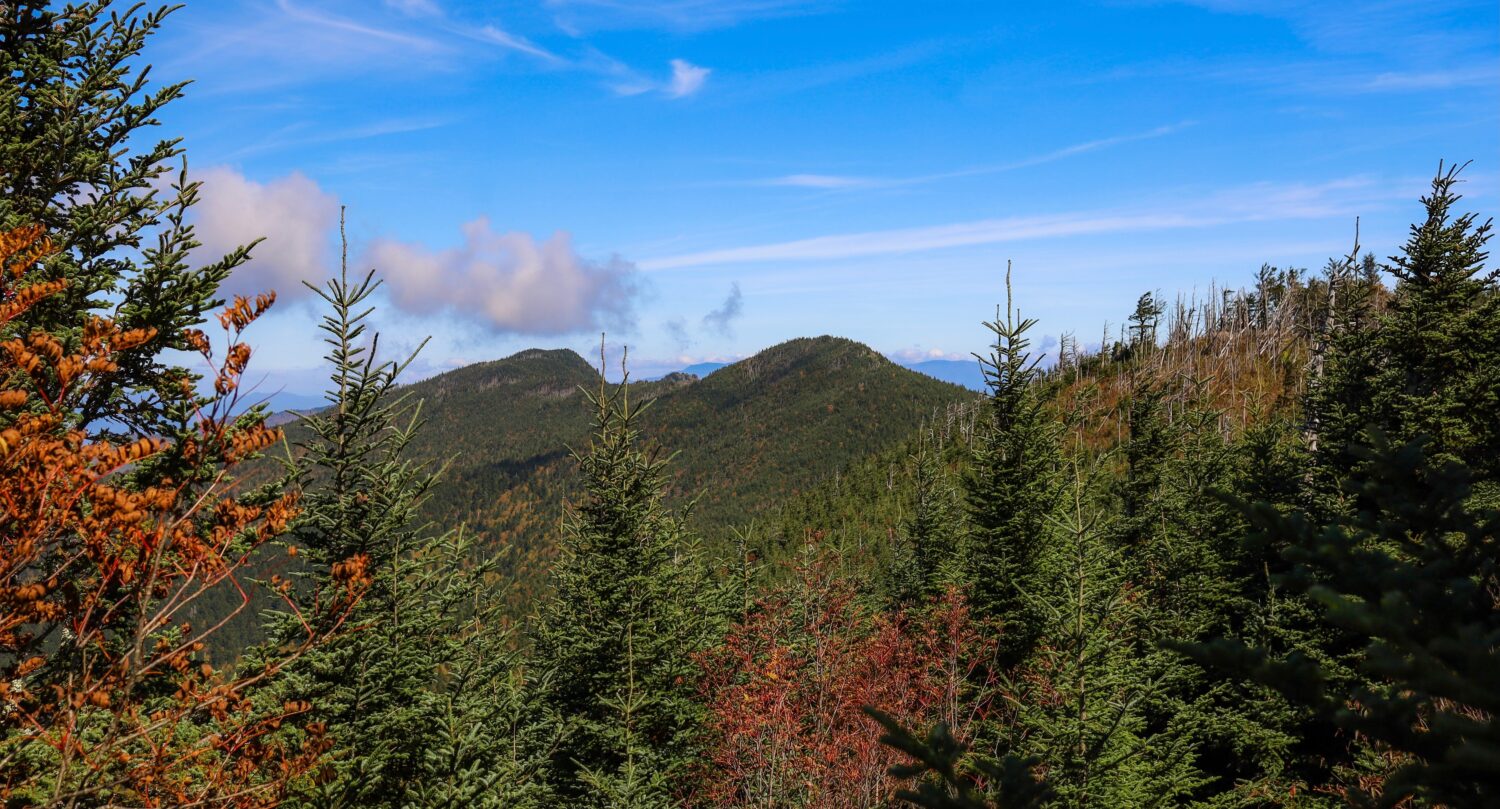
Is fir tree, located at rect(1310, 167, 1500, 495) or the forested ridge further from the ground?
fir tree, located at rect(1310, 167, 1500, 495)

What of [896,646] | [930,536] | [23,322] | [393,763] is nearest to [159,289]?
[23,322]

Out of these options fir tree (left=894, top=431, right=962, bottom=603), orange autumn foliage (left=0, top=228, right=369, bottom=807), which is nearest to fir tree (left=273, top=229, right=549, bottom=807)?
orange autumn foliage (left=0, top=228, right=369, bottom=807)

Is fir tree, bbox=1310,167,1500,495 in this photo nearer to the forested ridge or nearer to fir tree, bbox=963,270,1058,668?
the forested ridge

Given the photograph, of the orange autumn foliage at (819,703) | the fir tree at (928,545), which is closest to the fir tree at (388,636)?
the orange autumn foliage at (819,703)

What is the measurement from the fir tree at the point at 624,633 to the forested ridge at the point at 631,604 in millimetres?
115

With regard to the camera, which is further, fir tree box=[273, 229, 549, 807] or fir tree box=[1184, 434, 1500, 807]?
fir tree box=[273, 229, 549, 807]

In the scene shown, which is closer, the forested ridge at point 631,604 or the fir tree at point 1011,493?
the forested ridge at point 631,604

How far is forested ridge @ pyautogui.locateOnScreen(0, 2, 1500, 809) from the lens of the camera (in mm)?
2859

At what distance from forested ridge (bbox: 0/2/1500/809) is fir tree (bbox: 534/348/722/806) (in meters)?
0.12

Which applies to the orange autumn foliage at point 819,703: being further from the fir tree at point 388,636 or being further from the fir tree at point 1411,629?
the fir tree at point 1411,629

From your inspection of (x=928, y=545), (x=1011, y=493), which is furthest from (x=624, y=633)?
(x=928, y=545)

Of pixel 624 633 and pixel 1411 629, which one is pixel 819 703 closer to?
pixel 624 633

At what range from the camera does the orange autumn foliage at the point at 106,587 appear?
216 inches

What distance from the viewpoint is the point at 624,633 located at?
653 inches
